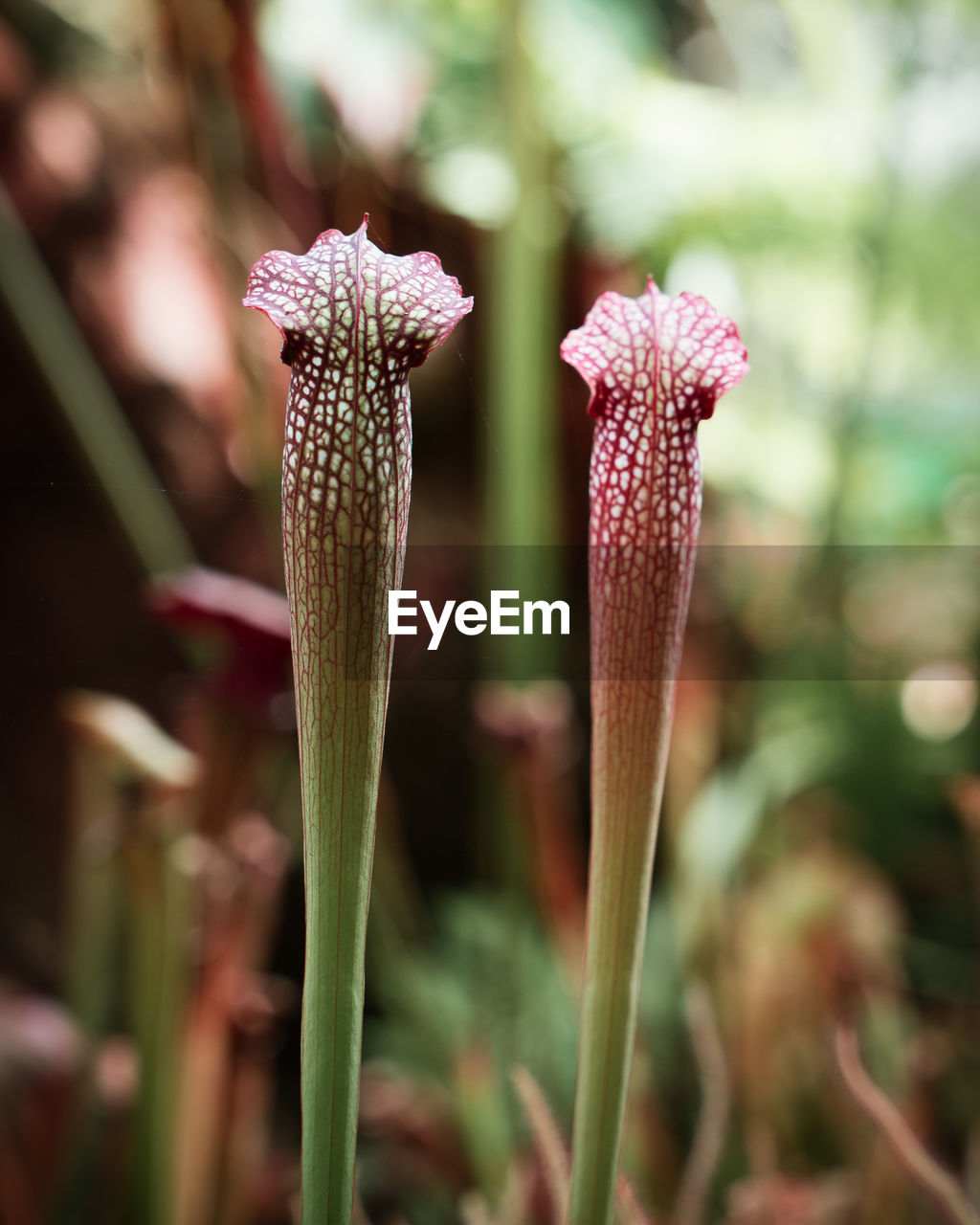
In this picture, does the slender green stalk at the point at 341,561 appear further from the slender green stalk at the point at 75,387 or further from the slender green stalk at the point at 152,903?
Result: the slender green stalk at the point at 75,387

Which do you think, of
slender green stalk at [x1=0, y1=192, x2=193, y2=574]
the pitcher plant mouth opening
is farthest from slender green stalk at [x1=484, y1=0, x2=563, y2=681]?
the pitcher plant mouth opening

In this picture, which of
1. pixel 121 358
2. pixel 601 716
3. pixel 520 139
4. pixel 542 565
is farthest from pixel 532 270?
pixel 601 716

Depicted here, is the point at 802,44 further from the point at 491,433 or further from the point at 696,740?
the point at 491,433

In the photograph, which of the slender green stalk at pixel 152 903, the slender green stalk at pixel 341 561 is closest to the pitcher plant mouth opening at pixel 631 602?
the slender green stalk at pixel 341 561

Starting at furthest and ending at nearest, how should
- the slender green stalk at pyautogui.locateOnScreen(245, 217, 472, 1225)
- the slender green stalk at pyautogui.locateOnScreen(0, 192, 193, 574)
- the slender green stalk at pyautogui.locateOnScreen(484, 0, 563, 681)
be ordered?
1. the slender green stalk at pyautogui.locateOnScreen(484, 0, 563, 681)
2. the slender green stalk at pyautogui.locateOnScreen(0, 192, 193, 574)
3. the slender green stalk at pyautogui.locateOnScreen(245, 217, 472, 1225)

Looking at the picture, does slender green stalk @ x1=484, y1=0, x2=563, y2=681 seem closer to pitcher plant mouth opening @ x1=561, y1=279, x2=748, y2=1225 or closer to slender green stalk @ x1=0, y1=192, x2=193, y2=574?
slender green stalk @ x1=0, y1=192, x2=193, y2=574
